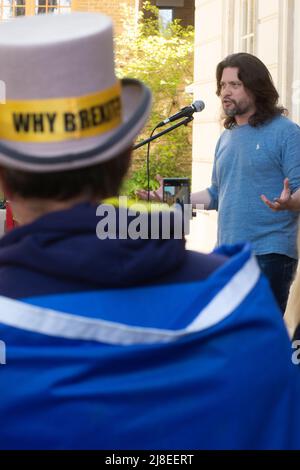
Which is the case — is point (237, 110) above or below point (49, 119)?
above

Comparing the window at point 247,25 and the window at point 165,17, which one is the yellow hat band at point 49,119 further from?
the window at point 165,17

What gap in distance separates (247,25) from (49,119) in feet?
26.2

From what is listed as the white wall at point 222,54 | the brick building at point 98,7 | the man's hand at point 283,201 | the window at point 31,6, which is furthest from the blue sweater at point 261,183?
the window at point 31,6

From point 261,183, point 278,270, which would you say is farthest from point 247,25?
point 278,270

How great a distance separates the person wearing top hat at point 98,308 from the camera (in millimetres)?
1277

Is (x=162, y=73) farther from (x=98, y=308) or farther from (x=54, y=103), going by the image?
(x=98, y=308)

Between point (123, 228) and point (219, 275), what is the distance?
0.57ft

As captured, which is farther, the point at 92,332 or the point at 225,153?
the point at 225,153

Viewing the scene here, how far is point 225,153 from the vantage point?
4.71 metres

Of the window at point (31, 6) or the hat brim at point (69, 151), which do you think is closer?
the hat brim at point (69, 151)

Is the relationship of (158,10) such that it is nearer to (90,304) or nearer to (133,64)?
(133,64)

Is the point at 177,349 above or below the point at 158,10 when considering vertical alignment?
below

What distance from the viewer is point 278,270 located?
4.45 m
